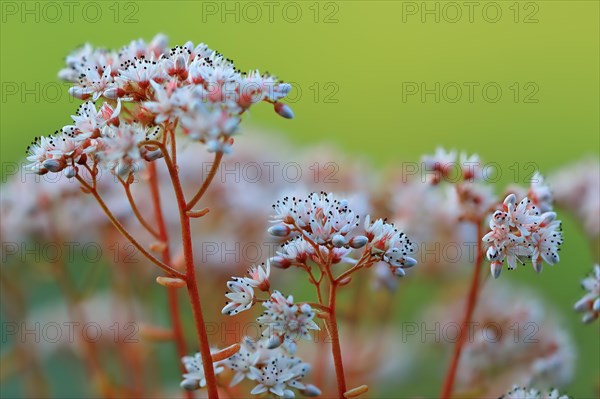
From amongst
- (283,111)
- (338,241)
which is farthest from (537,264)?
(283,111)

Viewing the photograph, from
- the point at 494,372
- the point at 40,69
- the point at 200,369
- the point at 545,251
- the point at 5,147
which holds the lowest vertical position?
the point at 494,372

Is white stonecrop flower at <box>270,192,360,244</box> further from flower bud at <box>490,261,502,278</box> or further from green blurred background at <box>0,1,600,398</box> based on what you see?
green blurred background at <box>0,1,600,398</box>

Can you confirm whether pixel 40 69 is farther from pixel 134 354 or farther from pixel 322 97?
pixel 134 354

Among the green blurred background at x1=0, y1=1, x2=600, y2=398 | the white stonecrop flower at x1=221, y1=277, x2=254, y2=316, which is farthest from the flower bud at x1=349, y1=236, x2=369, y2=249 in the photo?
the green blurred background at x1=0, y1=1, x2=600, y2=398

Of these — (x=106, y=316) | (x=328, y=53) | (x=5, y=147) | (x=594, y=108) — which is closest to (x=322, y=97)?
(x=328, y=53)

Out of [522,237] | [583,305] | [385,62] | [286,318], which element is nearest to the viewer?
[286,318]

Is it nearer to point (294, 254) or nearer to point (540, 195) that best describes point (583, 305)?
point (540, 195)

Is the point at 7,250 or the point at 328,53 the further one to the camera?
the point at 328,53
